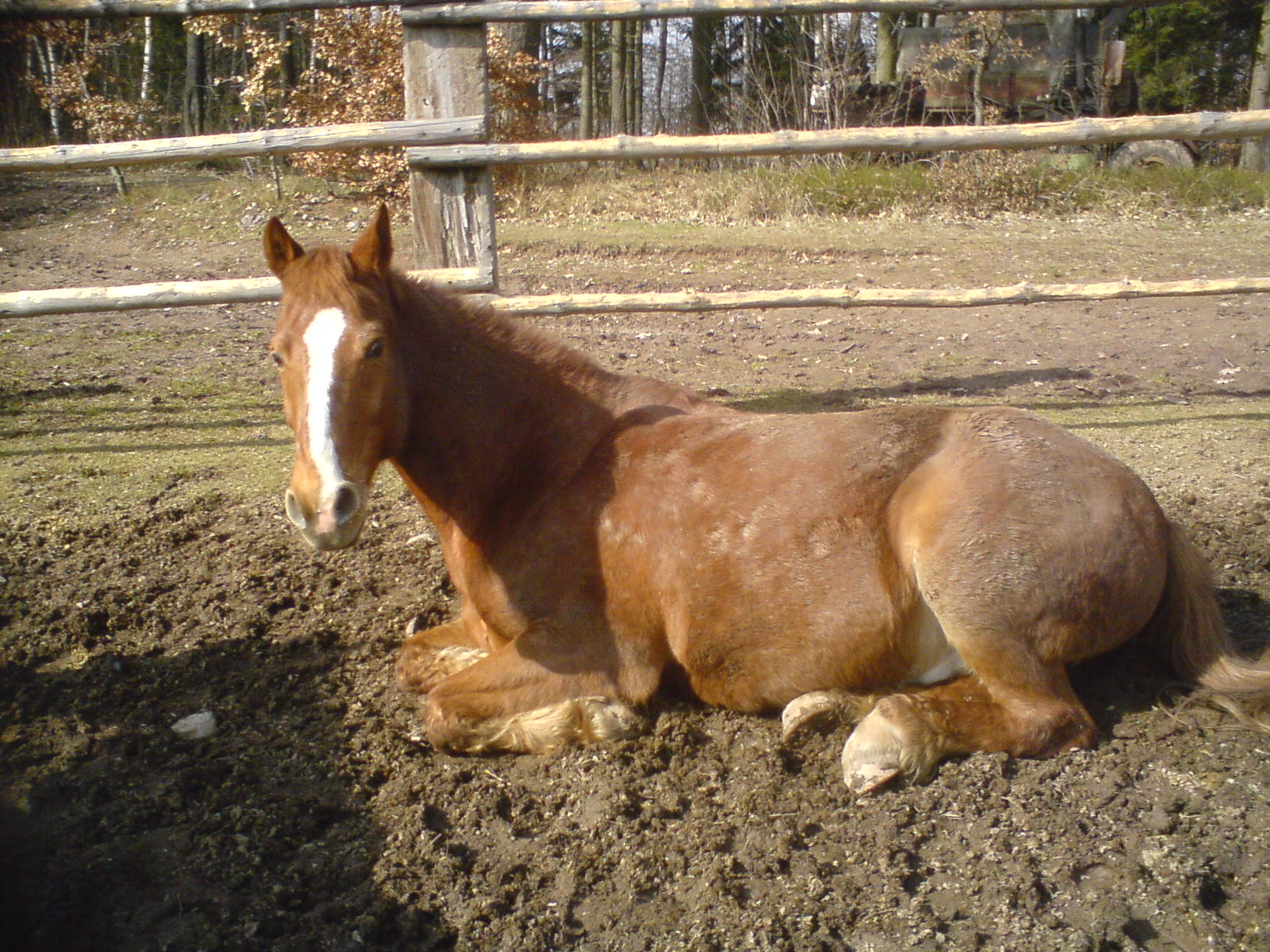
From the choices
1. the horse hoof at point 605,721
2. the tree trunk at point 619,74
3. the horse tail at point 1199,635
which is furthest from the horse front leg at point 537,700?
the tree trunk at point 619,74

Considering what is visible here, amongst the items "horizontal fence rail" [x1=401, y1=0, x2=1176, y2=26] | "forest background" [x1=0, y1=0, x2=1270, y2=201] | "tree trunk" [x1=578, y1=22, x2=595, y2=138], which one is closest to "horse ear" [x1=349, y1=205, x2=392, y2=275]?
"horizontal fence rail" [x1=401, y1=0, x2=1176, y2=26]

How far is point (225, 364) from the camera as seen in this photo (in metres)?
6.84

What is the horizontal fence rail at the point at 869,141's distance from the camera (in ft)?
16.7

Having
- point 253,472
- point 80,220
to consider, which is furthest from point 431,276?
point 80,220

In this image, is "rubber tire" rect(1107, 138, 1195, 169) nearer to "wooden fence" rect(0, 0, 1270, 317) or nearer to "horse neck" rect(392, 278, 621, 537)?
"wooden fence" rect(0, 0, 1270, 317)

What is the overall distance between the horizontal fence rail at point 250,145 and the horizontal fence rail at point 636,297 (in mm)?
668

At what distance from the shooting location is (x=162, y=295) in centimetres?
521

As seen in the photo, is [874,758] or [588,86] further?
[588,86]

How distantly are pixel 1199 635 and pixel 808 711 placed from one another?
1.28 m

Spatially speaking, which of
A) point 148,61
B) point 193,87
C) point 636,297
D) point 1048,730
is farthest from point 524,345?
point 148,61

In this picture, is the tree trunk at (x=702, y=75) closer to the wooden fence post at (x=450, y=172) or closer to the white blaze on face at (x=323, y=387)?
the wooden fence post at (x=450, y=172)

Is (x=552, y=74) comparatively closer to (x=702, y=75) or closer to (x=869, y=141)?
(x=702, y=75)

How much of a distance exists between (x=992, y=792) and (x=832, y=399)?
11.4 feet

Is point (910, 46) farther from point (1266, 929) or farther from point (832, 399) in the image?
point (1266, 929)
